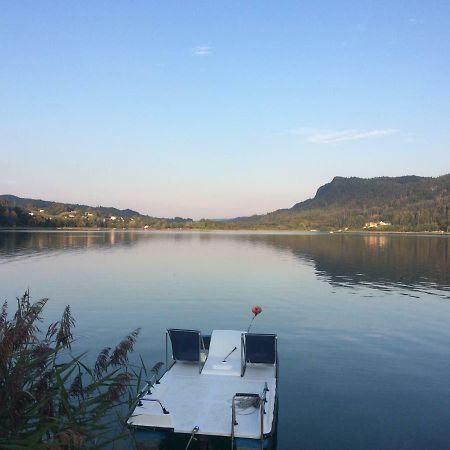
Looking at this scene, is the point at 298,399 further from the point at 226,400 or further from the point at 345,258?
the point at 345,258

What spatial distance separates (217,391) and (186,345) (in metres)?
3.78

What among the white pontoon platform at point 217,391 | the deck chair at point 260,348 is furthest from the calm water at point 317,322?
the white pontoon platform at point 217,391

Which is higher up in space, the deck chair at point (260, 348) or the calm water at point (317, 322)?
the deck chair at point (260, 348)

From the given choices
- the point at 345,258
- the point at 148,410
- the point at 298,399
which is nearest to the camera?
the point at 148,410

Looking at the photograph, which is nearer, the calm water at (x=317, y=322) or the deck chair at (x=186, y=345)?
the calm water at (x=317, y=322)

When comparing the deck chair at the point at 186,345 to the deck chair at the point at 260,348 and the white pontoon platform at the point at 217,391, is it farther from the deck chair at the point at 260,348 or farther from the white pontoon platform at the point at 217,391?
the deck chair at the point at 260,348

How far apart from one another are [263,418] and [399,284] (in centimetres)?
5158

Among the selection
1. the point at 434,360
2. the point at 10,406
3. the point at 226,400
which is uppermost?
the point at 10,406

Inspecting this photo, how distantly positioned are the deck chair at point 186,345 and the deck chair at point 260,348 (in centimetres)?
220

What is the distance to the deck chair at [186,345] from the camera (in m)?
21.1

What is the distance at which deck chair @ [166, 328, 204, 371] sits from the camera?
2106cm

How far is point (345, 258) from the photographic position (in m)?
101

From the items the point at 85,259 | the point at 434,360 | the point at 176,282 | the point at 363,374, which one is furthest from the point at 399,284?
the point at 85,259

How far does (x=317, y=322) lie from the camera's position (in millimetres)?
37531
